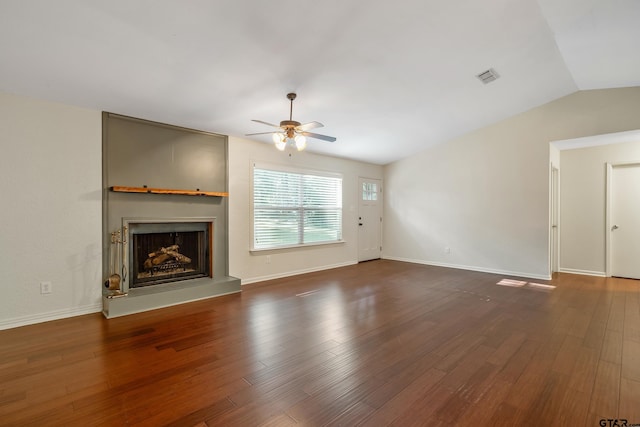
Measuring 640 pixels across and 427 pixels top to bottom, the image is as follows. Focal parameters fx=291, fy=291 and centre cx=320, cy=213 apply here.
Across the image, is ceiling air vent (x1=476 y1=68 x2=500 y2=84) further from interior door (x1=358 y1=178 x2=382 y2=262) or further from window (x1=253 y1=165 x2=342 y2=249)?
interior door (x1=358 y1=178 x2=382 y2=262)

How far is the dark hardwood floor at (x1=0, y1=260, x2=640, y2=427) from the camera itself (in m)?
1.78

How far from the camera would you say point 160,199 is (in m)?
4.13

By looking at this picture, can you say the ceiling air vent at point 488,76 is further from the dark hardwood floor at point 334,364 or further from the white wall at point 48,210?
the white wall at point 48,210

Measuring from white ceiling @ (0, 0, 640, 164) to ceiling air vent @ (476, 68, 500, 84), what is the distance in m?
0.08

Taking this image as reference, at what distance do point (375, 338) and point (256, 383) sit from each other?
1.24 metres

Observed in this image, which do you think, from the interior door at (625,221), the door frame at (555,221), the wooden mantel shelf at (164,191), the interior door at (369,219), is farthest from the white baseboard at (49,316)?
the interior door at (625,221)

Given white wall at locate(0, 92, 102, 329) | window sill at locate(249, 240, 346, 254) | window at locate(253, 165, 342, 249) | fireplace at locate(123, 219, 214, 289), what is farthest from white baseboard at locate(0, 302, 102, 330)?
window at locate(253, 165, 342, 249)

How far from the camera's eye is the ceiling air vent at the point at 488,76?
12.4ft

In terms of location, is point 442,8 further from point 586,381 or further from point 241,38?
point 586,381

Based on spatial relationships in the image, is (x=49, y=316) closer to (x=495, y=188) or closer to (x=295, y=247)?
(x=295, y=247)

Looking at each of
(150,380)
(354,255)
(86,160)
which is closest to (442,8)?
(150,380)

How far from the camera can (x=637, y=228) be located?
5.18 meters

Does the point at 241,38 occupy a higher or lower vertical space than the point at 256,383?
higher

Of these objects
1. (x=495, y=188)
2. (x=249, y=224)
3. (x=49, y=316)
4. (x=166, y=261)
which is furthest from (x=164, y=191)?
(x=495, y=188)
